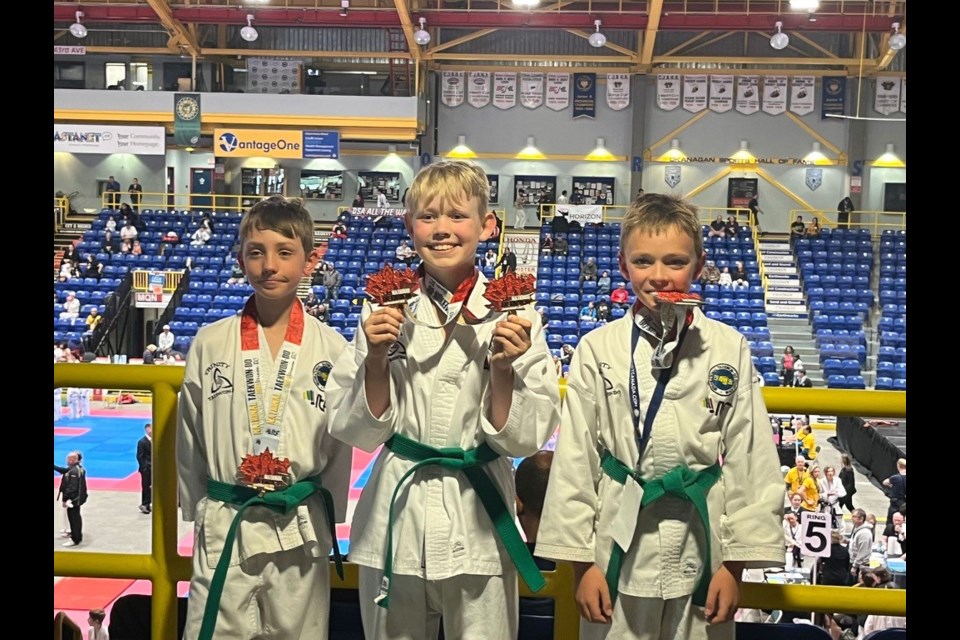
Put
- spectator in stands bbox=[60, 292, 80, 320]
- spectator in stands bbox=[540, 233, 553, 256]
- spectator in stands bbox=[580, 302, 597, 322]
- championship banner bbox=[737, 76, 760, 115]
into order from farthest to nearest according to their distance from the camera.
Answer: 1. championship banner bbox=[737, 76, 760, 115]
2. spectator in stands bbox=[540, 233, 553, 256]
3. spectator in stands bbox=[580, 302, 597, 322]
4. spectator in stands bbox=[60, 292, 80, 320]

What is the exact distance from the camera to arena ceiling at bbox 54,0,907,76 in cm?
2231

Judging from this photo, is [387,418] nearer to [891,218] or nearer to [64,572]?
[64,572]

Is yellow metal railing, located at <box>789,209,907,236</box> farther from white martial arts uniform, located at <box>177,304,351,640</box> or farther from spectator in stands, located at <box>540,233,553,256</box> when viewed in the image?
white martial arts uniform, located at <box>177,304,351,640</box>

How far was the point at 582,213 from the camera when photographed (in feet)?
80.1

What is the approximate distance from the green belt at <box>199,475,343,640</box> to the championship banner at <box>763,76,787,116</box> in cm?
2498

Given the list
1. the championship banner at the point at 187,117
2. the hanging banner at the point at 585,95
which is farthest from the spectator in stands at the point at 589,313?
the championship banner at the point at 187,117

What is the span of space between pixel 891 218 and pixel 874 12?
222 inches

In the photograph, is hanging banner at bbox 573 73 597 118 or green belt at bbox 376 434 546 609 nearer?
green belt at bbox 376 434 546 609

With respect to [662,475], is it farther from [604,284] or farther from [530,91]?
[530,91]

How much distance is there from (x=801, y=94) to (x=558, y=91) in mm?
6299

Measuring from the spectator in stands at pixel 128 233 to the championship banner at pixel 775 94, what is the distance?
53.5 feet

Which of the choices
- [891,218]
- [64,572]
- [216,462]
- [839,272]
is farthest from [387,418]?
[891,218]

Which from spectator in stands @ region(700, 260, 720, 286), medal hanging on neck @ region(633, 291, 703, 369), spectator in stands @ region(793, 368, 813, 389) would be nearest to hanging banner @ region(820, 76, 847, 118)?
spectator in stands @ region(700, 260, 720, 286)

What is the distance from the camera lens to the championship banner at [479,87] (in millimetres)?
25484
